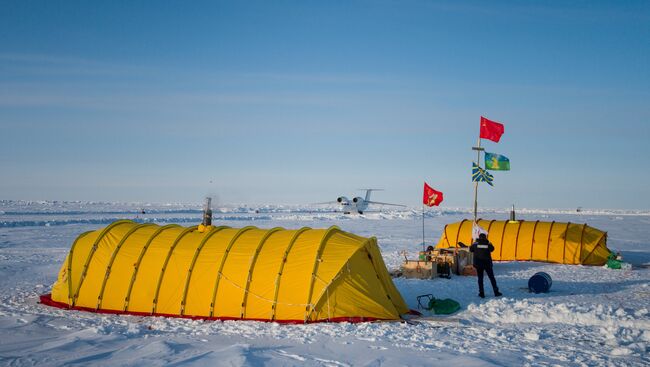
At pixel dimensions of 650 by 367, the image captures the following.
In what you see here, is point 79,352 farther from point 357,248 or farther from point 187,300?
point 357,248

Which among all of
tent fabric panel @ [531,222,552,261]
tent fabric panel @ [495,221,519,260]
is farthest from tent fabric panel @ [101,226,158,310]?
Answer: tent fabric panel @ [531,222,552,261]

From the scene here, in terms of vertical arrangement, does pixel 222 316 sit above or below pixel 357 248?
below

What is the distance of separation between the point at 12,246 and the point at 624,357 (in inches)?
1404

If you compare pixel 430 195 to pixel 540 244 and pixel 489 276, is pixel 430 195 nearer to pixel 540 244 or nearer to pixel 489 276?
pixel 540 244

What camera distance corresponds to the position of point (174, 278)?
1487 cm

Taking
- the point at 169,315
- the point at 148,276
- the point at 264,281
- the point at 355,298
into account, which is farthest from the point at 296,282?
the point at 148,276

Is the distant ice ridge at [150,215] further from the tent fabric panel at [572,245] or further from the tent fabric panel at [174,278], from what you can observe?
the tent fabric panel at [572,245]

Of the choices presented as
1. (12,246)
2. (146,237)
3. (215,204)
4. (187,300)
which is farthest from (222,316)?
(12,246)

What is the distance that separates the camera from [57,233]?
4478 cm

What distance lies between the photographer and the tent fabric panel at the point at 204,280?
14.4 metres

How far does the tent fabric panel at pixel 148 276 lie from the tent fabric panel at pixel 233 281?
2.05m

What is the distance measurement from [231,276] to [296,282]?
6.37ft

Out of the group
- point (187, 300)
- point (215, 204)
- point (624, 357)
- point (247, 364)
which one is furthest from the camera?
point (215, 204)

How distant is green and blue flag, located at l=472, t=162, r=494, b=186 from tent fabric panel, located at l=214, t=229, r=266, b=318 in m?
16.8
